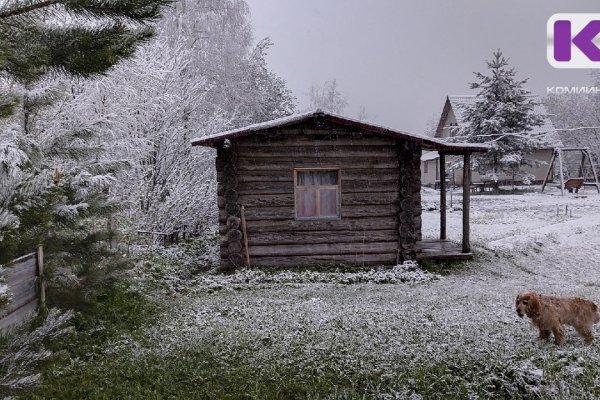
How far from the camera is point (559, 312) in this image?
19.0 ft

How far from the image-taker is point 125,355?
5.86m

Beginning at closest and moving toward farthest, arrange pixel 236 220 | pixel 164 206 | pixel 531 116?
1. pixel 236 220
2. pixel 164 206
3. pixel 531 116

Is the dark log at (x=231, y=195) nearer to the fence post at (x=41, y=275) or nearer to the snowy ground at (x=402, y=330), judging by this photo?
the snowy ground at (x=402, y=330)

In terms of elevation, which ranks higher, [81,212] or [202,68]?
[202,68]

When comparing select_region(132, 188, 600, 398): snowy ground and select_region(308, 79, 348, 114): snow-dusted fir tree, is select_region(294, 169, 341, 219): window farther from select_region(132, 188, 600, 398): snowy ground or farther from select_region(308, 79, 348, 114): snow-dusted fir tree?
select_region(308, 79, 348, 114): snow-dusted fir tree

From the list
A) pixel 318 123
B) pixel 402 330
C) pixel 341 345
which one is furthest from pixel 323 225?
pixel 341 345

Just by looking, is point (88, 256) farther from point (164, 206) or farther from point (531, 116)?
point (531, 116)

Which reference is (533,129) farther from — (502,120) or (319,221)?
(319,221)

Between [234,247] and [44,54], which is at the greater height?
[44,54]

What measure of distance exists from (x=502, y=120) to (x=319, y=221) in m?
24.2

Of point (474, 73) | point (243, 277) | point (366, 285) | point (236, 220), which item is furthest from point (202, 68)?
point (474, 73)

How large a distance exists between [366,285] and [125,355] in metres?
6.50

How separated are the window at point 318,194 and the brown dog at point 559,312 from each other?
23.6 ft

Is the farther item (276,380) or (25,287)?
(25,287)
